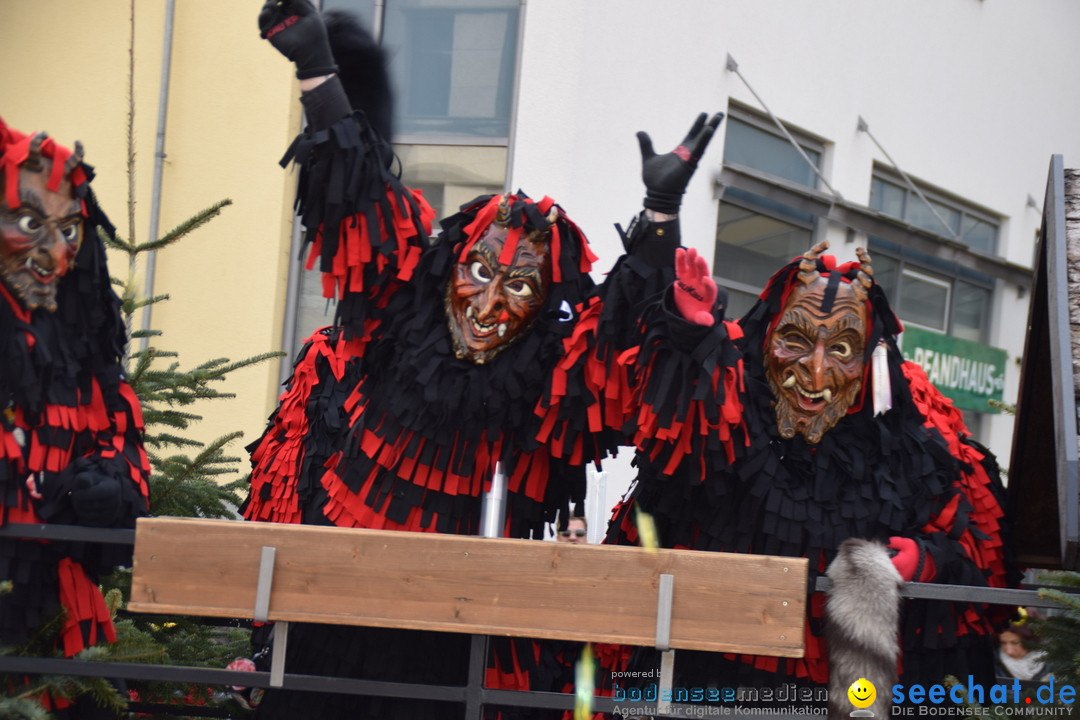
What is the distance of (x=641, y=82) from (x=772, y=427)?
5.19m

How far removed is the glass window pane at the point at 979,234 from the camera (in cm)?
1135

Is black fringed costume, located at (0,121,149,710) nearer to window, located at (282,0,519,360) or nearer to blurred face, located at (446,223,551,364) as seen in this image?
blurred face, located at (446,223,551,364)

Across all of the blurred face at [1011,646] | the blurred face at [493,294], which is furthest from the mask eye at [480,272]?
the blurred face at [1011,646]

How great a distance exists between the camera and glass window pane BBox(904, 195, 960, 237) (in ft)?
34.9

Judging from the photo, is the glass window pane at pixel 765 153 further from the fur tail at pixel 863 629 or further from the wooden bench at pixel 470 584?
the wooden bench at pixel 470 584

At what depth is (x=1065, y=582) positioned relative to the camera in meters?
2.48

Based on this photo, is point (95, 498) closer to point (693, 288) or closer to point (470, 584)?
point (470, 584)

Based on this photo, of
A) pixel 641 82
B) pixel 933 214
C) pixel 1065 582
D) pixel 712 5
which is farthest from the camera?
pixel 933 214

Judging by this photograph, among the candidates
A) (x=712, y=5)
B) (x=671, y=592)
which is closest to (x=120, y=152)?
(x=712, y=5)

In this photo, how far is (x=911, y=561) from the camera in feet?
9.57

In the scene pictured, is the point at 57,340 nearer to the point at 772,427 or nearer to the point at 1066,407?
the point at 772,427

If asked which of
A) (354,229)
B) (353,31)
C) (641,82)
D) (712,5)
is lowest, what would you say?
(354,229)

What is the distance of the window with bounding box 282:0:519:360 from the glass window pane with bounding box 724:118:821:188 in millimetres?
1964

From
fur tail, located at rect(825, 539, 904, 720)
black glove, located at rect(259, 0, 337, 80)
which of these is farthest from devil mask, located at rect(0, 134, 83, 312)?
fur tail, located at rect(825, 539, 904, 720)
